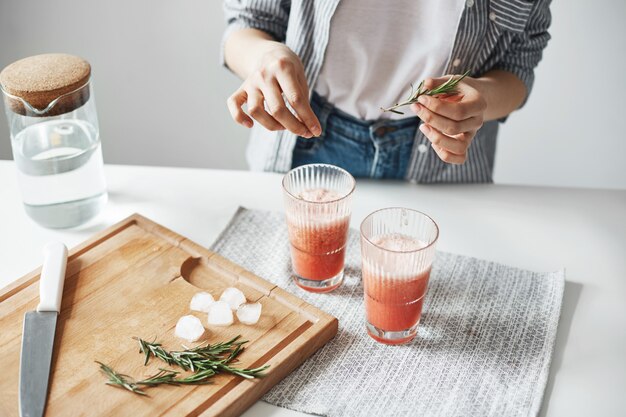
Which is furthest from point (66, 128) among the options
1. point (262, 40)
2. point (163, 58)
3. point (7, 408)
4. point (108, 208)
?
point (163, 58)

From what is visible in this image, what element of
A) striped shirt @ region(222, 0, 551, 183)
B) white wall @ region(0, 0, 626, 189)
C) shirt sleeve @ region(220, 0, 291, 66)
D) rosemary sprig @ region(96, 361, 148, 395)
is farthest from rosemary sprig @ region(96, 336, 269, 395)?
white wall @ region(0, 0, 626, 189)

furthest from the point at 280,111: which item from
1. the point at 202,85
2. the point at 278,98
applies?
the point at 202,85

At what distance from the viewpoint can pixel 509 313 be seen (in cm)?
122

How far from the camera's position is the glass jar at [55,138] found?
4.19 feet

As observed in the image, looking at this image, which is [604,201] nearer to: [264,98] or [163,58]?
[264,98]

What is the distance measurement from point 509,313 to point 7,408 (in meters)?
0.83

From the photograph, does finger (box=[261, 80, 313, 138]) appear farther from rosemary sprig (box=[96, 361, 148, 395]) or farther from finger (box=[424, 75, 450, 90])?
rosemary sprig (box=[96, 361, 148, 395])

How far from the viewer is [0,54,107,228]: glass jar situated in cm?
128

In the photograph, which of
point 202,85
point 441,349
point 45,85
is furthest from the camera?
point 202,85

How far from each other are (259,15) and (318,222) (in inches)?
24.2

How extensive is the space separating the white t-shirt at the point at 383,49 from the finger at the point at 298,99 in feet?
1.09

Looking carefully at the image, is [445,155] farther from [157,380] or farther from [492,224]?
[157,380]

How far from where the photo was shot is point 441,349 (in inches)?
45.3

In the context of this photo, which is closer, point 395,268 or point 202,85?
point 395,268
